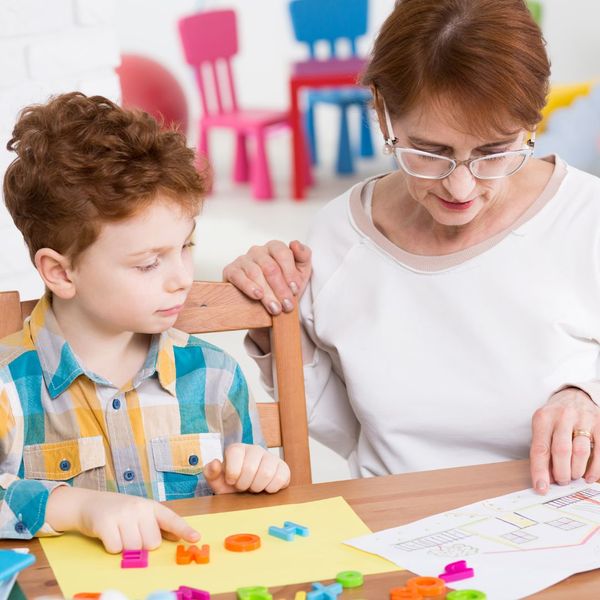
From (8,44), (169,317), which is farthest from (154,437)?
(8,44)

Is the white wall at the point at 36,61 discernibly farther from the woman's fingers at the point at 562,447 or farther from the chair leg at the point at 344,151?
the chair leg at the point at 344,151

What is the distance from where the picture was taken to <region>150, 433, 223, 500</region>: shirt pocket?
53.0 inches

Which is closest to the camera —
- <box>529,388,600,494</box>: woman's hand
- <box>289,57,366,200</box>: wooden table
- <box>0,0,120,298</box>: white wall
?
<box>529,388,600,494</box>: woman's hand

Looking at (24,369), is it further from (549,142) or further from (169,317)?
(549,142)

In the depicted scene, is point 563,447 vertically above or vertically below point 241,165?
above

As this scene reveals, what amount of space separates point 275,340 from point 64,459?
0.31 m

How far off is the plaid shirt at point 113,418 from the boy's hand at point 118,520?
166mm

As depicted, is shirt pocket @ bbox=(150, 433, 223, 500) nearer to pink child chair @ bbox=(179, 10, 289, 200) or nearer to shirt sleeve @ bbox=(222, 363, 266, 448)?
shirt sleeve @ bbox=(222, 363, 266, 448)

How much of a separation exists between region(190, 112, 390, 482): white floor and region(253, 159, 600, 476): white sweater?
1.61 meters

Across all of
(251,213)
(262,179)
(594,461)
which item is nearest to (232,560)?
(594,461)

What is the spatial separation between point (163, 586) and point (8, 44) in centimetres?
144

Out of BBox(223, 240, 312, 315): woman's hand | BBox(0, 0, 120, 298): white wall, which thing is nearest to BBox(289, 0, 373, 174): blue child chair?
BBox(0, 0, 120, 298): white wall

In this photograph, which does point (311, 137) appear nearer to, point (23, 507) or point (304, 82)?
point (304, 82)

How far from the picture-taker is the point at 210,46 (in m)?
6.26
